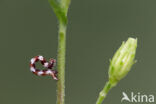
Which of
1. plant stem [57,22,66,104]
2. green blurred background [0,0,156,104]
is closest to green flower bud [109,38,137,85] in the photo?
plant stem [57,22,66,104]

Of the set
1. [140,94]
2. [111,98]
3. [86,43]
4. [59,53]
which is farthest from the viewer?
[86,43]

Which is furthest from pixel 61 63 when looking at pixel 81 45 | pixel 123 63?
pixel 81 45

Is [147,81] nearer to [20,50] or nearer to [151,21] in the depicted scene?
[151,21]

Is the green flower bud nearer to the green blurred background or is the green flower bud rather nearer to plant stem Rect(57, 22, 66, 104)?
plant stem Rect(57, 22, 66, 104)

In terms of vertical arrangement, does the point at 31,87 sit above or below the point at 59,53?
above

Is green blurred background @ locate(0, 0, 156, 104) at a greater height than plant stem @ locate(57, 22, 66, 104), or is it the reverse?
green blurred background @ locate(0, 0, 156, 104)

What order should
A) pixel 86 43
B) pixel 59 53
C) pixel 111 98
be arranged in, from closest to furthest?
1. pixel 59 53
2. pixel 111 98
3. pixel 86 43

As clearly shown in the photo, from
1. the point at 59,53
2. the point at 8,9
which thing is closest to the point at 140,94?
the point at 8,9
